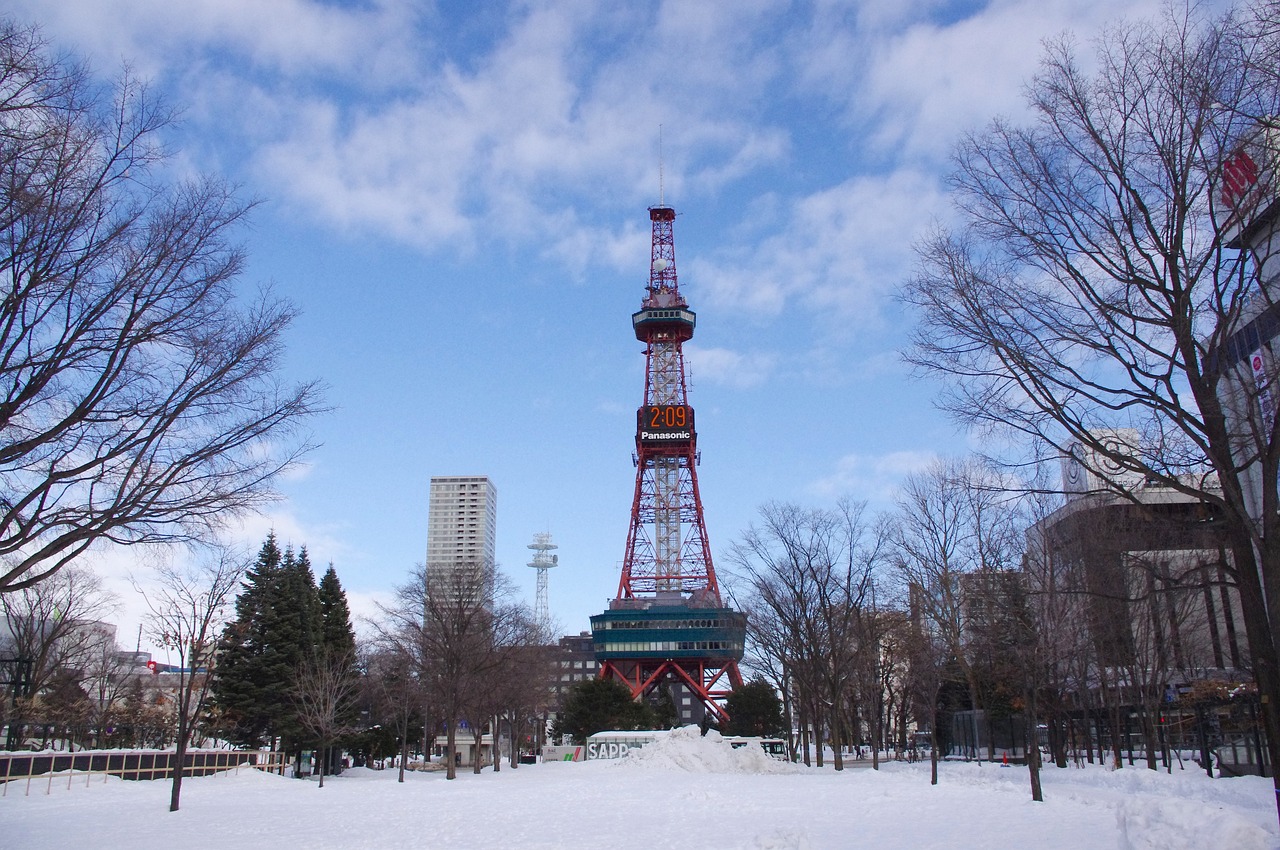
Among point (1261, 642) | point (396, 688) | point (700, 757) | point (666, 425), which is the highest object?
point (666, 425)

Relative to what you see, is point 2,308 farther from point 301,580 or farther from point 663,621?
point 663,621

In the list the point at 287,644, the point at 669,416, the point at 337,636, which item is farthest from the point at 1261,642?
the point at 669,416

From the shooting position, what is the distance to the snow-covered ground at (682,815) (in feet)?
36.7

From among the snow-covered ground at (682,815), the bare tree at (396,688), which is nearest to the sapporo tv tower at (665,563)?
the bare tree at (396,688)

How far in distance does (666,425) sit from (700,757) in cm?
5223

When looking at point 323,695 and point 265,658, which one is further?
point 265,658

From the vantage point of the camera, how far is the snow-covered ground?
1118 cm

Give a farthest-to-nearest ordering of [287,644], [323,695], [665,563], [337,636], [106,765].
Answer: [665,563] → [337,636] → [287,644] → [323,695] → [106,765]

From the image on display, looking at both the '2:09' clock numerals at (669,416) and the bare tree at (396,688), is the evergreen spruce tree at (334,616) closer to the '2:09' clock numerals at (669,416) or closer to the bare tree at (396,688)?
the bare tree at (396,688)

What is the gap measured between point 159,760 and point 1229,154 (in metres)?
34.4

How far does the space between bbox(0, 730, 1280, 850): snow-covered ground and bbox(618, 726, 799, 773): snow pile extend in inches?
420

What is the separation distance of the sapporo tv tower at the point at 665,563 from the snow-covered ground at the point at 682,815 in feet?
184

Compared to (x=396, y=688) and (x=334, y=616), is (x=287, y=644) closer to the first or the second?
(x=334, y=616)

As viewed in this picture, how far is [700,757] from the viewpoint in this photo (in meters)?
39.0
